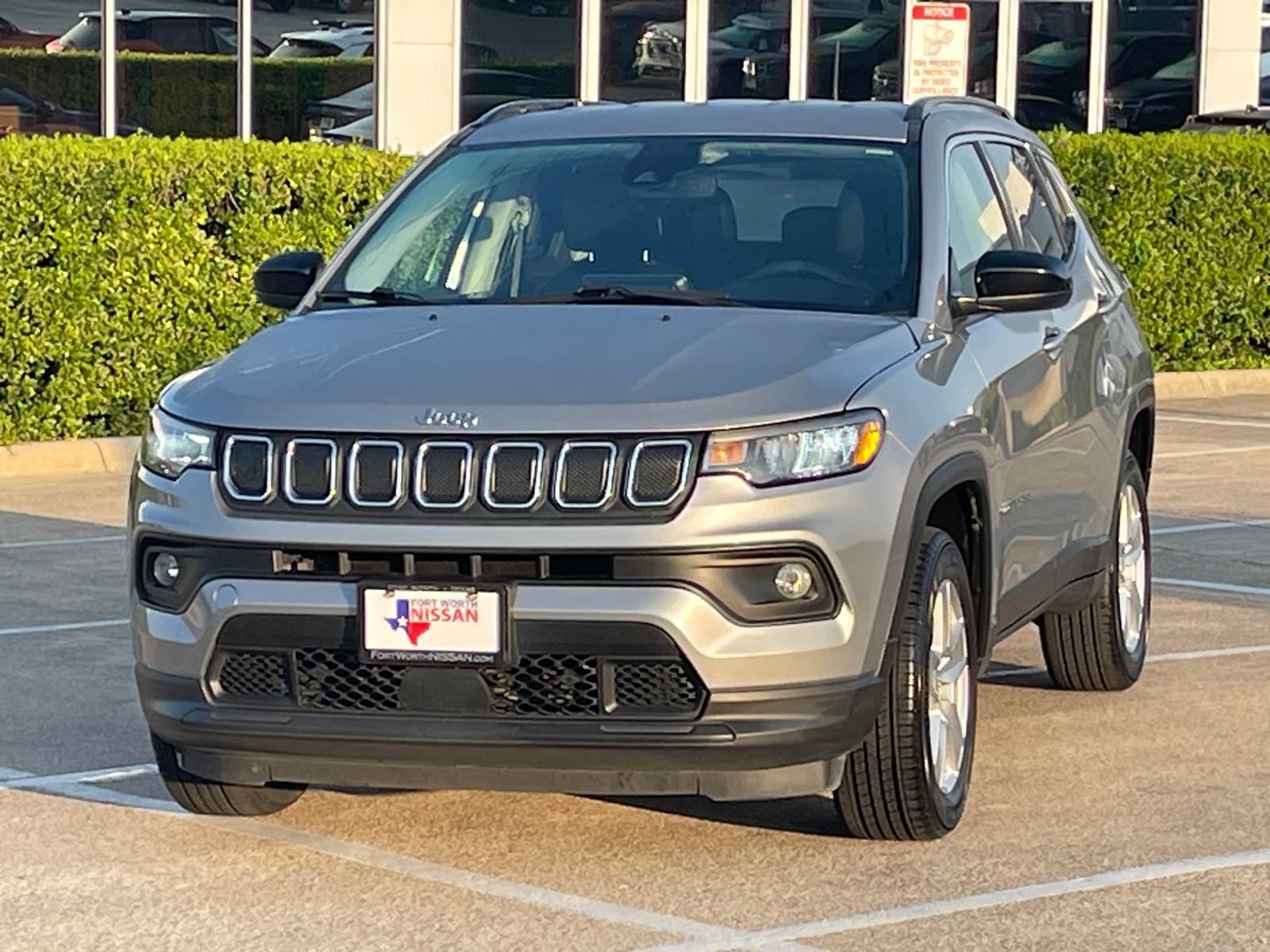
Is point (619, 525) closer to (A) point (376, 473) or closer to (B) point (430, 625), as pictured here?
(B) point (430, 625)

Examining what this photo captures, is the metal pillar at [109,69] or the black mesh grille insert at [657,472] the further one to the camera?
the metal pillar at [109,69]

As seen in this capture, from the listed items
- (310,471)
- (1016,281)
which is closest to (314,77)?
(1016,281)

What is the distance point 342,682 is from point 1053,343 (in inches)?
101

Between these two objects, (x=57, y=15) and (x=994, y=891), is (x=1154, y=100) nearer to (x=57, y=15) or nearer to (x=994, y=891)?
(x=57, y=15)

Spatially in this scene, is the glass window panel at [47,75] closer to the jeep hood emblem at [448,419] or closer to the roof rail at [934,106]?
the roof rail at [934,106]

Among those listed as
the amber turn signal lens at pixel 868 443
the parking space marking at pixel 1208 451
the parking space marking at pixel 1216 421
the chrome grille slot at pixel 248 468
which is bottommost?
the parking space marking at pixel 1216 421

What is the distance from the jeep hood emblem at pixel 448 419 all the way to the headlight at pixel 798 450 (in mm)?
515

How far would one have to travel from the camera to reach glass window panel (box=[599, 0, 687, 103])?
25297 mm

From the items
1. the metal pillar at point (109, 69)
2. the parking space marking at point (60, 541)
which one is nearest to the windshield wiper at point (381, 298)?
the parking space marking at point (60, 541)

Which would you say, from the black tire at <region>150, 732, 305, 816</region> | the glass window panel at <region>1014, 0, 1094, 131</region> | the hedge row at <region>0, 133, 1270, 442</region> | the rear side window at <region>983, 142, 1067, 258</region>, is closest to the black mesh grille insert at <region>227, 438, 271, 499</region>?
the black tire at <region>150, 732, 305, 816</region>

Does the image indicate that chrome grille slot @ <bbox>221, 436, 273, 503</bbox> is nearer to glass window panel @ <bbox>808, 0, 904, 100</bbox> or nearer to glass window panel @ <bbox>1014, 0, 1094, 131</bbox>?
glass window panel @ <bbox>808, 0, 904, 100</bbox>

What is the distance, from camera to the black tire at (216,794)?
6.23 metres

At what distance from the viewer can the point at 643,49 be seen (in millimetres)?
25500

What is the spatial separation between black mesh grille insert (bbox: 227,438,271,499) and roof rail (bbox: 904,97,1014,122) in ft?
7.75
